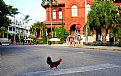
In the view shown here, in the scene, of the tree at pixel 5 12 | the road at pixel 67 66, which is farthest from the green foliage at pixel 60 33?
the road at pixel 67 66

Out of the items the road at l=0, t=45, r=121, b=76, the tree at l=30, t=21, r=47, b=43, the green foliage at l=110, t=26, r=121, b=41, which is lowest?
the road at l=0, t=45, r=121, b=76

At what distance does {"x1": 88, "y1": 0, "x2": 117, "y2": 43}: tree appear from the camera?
44156 mm

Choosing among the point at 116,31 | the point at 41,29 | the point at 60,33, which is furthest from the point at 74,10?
the point at 116,31

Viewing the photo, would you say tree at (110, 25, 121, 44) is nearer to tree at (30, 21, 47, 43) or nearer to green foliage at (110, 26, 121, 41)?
green foliage at (110, 26, 121, 41)

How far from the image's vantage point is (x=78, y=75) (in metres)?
11.6

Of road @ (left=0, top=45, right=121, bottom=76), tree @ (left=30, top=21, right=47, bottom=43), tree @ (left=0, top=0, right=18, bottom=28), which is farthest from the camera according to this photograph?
tree @ (left=30, top=21, right=47, bottom=43)

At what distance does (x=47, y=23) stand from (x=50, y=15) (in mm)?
3117

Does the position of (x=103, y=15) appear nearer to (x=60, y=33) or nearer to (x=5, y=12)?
(x=5, y=12)

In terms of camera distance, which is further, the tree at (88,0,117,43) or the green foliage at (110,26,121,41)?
the green foliage at (110,26,121,41)

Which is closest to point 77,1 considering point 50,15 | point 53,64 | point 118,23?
point 50,15

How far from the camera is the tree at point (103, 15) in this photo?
44156 mm

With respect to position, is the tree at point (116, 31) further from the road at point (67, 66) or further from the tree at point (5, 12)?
the road at point (67, 66)

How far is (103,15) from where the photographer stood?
4403 centimetres

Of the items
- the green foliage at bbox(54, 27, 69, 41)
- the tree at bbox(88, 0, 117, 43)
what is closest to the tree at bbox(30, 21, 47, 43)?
the green foliage at bbox(54, 27, 69, 41)
